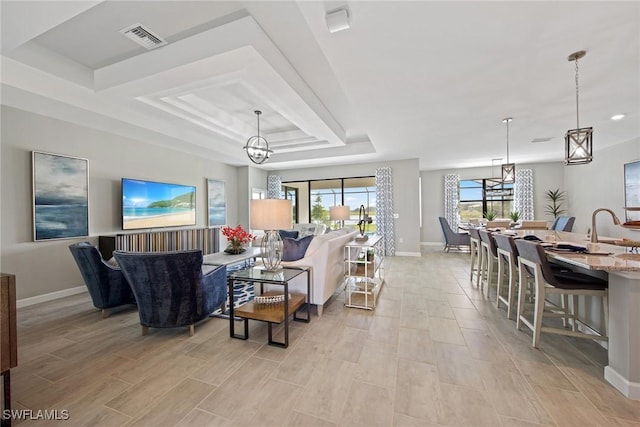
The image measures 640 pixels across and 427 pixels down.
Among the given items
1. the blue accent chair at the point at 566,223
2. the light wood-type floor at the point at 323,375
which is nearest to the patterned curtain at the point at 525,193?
the blue accent chair at the point at 566,223

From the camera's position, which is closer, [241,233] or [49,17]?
[49,17]

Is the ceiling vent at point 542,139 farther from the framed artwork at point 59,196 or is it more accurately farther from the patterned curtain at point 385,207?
the framed artwork at point 59,196

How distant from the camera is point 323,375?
6.13ft

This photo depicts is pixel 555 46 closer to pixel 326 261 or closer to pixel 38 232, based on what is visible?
pixel 326 261

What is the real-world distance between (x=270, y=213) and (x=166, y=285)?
120 cm

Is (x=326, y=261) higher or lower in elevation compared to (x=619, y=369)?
higher

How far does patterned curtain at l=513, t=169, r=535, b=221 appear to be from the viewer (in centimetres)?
761

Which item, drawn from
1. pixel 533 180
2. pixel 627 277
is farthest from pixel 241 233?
pixel 533 180

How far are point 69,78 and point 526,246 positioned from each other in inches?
203

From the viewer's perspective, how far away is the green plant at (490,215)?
25.9 feet

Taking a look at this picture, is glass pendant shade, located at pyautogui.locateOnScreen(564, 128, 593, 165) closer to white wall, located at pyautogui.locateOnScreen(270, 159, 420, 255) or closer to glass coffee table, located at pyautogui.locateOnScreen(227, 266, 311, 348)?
glass coffee table, located at pyautogui.locateOnScreen(227, 266, 311, 348)

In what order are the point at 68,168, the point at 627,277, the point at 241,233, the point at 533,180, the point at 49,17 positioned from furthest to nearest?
the point at 533,180 → the point at 241,233 → the point at 68,168 → the point at 49,17 → the point at 627,277

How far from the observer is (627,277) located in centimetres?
161

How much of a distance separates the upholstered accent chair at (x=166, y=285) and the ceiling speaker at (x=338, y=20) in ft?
7.48
